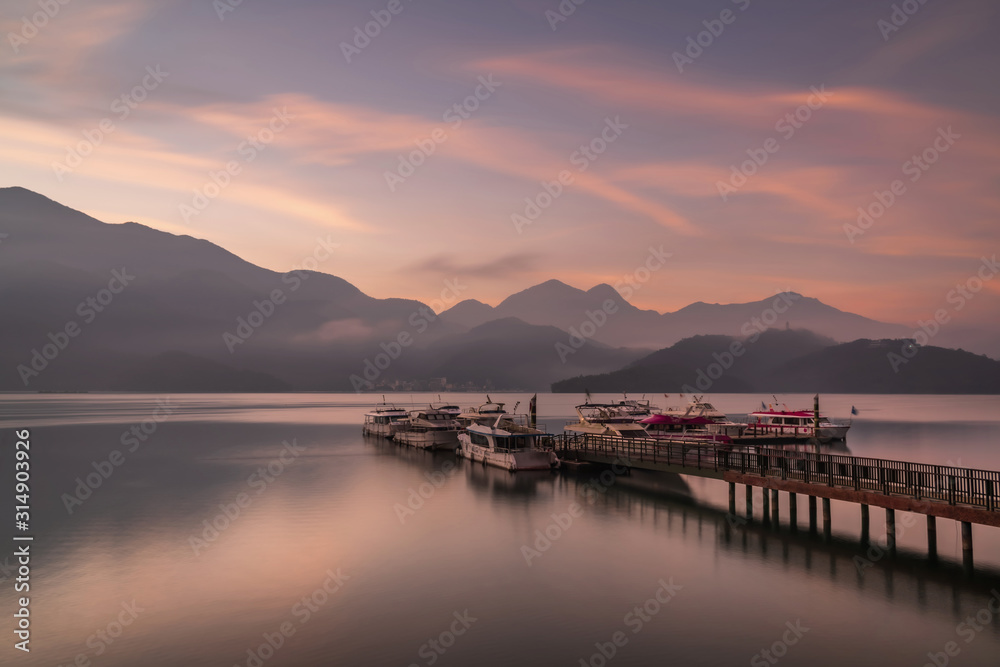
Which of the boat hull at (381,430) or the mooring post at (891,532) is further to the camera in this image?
the boat hull at (381,430)

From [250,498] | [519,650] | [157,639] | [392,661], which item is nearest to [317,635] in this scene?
[392,661]

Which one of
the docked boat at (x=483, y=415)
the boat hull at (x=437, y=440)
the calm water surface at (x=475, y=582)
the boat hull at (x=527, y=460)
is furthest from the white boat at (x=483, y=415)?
the calm water surface at (x=475, y=582)

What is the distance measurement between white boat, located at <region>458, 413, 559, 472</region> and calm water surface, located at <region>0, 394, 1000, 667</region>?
6.55m

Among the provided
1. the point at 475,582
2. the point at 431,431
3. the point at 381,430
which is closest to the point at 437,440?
the point at 431,431

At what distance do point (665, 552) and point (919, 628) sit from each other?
1264cm

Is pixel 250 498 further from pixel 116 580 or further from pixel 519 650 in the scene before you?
pixel 519 650

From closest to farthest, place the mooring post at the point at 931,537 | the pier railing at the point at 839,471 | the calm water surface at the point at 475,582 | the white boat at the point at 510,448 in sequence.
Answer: the calm water surface at the point at 475,582
the pier railing at the point at 839,471
the mooring post at the point at 931,537
the white boat at the point at 510,448

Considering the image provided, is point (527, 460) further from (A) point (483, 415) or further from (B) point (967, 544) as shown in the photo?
(B) point (967, 544)

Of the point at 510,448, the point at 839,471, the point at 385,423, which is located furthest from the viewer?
the point at 385,423

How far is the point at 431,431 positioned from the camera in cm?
8650

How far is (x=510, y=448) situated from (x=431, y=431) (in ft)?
78.6

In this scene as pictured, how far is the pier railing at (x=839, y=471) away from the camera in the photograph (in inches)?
1126

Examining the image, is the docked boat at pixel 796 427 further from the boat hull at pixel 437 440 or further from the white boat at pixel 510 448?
the boat hull at pixel 437 440

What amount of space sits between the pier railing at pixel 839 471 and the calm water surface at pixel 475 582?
10.5ft
